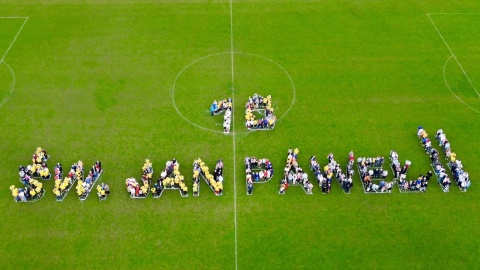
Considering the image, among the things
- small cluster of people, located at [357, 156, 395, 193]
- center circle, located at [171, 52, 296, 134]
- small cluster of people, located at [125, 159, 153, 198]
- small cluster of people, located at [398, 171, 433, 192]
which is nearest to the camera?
small cluster of people, located at [125, 159, 153, 198]

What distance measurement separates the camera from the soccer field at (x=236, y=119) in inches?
1233

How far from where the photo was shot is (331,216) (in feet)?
108

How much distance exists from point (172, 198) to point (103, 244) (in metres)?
5.83

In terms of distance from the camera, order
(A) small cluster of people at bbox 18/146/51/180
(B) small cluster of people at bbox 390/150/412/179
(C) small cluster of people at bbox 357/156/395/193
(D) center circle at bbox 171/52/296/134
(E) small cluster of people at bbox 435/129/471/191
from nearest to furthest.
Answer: (C) small cluster of people at bbox 357/156/395/193 < (E) small cluster of people at bbox 435/129/471/191 < (A) small cluster of people at bbox 18/146/51/180 < (B) small cluster of people at bbox 390/150/412/179 < (D) center circle at bbox 171/52/296/134

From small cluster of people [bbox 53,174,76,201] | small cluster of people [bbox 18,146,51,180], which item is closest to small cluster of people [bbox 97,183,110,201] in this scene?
small cluster of people [bbox 53,174,76,201]

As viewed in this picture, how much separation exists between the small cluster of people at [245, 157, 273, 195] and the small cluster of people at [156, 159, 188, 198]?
4.78m

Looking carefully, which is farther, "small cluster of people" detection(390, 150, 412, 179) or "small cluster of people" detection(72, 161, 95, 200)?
"small cluster of people" detection(390, 150, 412, 179)

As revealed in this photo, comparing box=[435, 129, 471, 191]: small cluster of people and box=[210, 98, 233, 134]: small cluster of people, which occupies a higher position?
box=[210, 98, 233, 134]: small cluster of people

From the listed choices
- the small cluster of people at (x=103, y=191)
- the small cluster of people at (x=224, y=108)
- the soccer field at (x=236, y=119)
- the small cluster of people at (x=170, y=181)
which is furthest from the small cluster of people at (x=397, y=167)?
the small cluster of people at (x=103, y=191)

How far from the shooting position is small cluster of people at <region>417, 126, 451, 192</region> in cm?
3434

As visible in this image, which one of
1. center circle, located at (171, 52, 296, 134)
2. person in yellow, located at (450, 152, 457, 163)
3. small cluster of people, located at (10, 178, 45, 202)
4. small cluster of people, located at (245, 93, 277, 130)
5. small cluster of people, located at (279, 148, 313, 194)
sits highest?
center circle, located at (171, 52, 296, 134)

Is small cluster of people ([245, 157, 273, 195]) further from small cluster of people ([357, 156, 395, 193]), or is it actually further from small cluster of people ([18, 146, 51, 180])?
small cluster of people ([18, 146, 51, 180])

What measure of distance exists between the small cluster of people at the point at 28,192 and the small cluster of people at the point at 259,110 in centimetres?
1713

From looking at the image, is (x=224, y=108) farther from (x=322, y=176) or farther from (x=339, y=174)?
(x=339, y=174)
